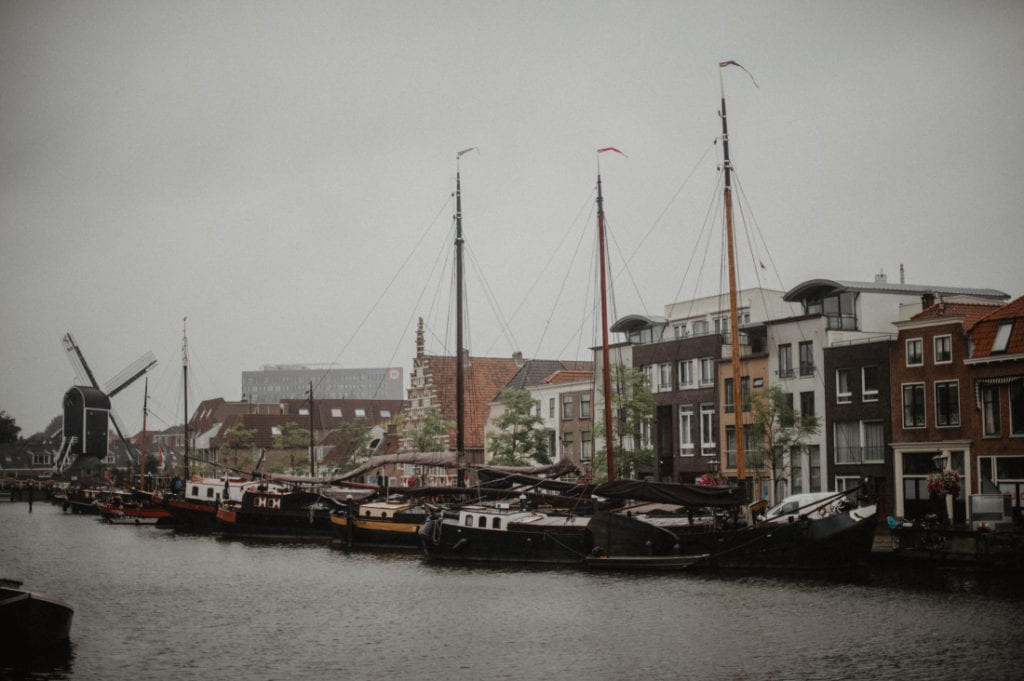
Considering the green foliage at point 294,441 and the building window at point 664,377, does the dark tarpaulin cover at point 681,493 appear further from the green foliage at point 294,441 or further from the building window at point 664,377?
the green foliage at point 294,441

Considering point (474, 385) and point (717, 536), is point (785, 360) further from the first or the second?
point (474, 385)

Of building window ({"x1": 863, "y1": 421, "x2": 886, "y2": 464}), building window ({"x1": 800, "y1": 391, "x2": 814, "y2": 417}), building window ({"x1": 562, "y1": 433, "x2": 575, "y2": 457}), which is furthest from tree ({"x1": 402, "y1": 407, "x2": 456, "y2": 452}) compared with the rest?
building window ({"x1": 863, "y1": 421, "x2": 886, "y2": 464})

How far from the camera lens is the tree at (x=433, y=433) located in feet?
330

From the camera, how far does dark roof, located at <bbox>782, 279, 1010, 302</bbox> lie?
7625cm

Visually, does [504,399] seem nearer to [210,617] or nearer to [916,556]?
[916,556]

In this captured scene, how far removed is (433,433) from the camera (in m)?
101

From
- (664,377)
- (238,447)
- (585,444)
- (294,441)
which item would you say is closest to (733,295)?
(664,377)

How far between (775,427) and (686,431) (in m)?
13.9

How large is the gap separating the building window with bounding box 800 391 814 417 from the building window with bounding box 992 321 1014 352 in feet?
50.9

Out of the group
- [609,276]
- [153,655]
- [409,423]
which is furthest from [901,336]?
[409,423]

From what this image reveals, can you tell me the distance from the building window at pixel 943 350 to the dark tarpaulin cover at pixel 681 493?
21.2m

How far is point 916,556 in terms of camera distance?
5044 cm

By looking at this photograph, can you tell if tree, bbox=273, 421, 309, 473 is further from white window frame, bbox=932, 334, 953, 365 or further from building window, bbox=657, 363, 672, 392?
white window frame, bbox=932, 334, 953, 365

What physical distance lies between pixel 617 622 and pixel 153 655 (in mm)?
15034
